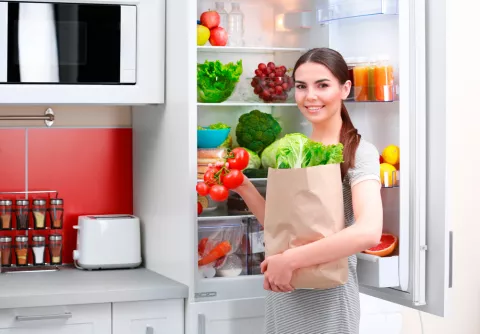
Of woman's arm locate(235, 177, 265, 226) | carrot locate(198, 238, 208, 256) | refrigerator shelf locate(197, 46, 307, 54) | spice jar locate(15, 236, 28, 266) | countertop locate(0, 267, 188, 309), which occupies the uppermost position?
refrigerator shelf locate(197, 46, 307, 54)

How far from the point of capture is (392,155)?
2369mm

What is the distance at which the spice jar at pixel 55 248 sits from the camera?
10.1 feet

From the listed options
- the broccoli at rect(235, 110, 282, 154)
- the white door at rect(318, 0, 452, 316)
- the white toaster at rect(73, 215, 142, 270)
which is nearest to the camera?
the white door at rect(318, 0, 452, 316)

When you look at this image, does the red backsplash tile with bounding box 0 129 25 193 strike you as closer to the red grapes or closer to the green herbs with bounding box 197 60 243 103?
the green herbs with bounding box 197 60 243 103

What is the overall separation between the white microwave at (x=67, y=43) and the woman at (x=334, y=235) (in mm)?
808

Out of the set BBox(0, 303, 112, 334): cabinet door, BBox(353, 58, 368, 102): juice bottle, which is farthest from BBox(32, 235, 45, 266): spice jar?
BBox(353, 58, 368, 102): juice bottle

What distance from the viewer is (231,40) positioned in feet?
9.26

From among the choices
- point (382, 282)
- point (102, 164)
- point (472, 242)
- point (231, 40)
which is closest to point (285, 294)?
point (382, 282)

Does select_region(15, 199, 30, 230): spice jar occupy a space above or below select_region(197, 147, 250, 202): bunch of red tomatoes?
below

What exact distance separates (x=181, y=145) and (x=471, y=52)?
1.72 meters

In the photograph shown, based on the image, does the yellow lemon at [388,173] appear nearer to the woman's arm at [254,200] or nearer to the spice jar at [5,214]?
the woman's arm at [254,200]

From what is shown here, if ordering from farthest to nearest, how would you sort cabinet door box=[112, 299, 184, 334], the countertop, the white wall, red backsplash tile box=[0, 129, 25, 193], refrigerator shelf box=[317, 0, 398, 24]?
the white wall < red backsplash tile box=[0, 129, 25, 193] < cabinet door box=[112, 299, 184, 334] < the countertop < refrigerator shelf box=[317, 0, 398, 24]

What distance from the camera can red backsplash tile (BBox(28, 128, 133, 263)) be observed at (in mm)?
3205

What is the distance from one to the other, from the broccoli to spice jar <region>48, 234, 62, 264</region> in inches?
32.8
